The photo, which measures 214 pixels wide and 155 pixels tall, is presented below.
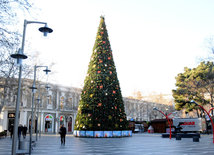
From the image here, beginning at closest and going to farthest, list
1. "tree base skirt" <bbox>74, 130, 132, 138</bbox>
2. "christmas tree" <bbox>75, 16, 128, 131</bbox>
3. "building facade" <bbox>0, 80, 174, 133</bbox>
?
"tree base skirt" <bbox>74, 130, 132, 138</bbox> → "christmas tree" <bbox>75, 16, 128, 131</bbox> → "building facade" <bbox>0, 80, 174, 133</bbox>

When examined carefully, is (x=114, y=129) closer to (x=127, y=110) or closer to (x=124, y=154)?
(x=124, y=154)

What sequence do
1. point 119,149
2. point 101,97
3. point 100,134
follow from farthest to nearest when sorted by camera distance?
point 101,97 → point 100,134 → point 119,149

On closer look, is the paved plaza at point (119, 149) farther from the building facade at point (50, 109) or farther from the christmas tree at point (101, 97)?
the building facade at point (50, 109)

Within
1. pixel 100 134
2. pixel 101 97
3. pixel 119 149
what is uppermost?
pixel 101 97

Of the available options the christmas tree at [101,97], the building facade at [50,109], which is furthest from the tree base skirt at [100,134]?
the building facade at [50,109]

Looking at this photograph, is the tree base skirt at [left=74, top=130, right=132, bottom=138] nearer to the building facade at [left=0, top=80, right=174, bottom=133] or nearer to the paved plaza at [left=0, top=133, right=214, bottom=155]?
→ the paved plaza at [left=0, top=133, right=214, bottom=155]

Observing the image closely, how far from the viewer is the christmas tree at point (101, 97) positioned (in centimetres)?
2808

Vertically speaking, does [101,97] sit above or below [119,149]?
above

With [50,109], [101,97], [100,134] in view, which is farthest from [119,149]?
[50,109]

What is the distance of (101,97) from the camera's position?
28.7 m

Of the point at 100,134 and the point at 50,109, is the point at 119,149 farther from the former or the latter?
the point at 50,109

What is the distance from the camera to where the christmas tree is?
92.1 ft

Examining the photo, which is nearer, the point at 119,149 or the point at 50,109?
the point at 119,149

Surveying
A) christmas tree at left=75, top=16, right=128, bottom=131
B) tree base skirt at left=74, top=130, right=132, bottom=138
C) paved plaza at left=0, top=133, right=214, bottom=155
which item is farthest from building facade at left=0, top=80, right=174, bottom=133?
paved plaza at left=0, top=133, right=214, bottom=155
